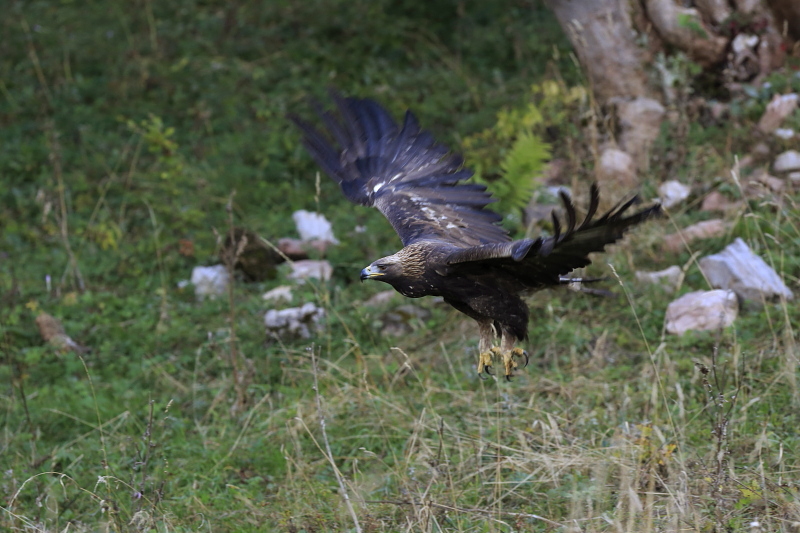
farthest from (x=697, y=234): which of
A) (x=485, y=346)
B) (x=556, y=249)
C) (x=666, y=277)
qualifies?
(x=556, y=249)

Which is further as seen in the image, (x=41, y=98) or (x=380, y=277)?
(x=41, y=98)

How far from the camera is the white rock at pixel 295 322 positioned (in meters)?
5.95

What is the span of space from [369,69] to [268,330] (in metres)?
4.35

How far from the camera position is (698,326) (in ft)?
17.1

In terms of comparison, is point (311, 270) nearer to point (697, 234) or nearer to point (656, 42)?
point (697, 234)

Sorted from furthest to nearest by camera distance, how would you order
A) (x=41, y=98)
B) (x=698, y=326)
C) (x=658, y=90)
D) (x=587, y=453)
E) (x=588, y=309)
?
(x=41, y=98), (x=658, y=90), (x=588, y=309), (x=698, y=326), (x=587, y=453)

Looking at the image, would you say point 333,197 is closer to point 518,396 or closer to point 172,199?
point 172,199

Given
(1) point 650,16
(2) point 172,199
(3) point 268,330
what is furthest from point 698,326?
(2) point 172,199

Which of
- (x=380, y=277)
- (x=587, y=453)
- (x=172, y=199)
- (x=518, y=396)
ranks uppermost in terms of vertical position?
(x=380, y=277)

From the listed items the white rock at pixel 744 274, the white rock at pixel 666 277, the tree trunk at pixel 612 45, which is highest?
the tree trunk at pixel 612 45

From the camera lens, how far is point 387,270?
13.7 ft

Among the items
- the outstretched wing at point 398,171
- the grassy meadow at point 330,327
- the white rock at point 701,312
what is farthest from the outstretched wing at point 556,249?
the white rock at point 701,312

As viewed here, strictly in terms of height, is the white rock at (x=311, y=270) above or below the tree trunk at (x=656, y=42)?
below

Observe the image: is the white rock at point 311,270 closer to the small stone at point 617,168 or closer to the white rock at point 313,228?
the white rock at point 313,228
